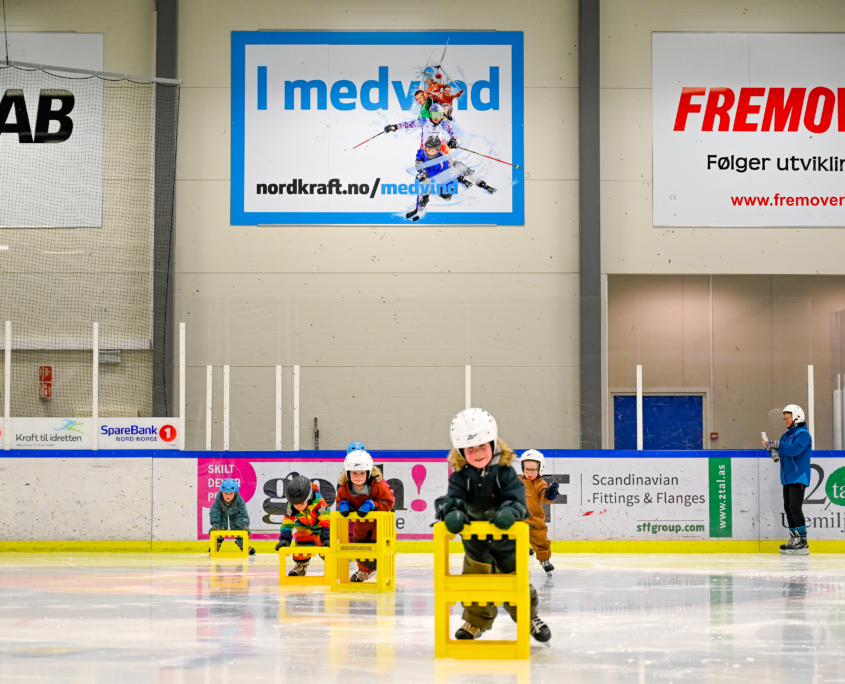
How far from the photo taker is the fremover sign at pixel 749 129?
1504 cm

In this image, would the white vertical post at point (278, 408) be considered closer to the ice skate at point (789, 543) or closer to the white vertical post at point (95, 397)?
the white vertical post at point (95, 397)

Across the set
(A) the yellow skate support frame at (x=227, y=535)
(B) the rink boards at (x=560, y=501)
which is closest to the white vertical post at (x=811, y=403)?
(B) the rink boards at (x=560, y=501)

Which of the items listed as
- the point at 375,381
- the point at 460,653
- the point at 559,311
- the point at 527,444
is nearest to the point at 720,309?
the point at 559,311

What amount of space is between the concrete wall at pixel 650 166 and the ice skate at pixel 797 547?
16.3ft

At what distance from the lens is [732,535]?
11.7 m

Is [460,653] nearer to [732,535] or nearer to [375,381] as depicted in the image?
[732,535]

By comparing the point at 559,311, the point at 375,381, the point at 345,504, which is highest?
the point at 559,311

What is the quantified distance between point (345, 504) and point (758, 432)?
23.2ft

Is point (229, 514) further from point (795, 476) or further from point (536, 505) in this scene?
point (795, 476)

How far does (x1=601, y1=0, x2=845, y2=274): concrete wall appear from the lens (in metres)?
15.0

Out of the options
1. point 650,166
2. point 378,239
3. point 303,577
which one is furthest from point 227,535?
point 650,166

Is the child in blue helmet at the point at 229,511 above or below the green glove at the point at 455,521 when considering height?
below

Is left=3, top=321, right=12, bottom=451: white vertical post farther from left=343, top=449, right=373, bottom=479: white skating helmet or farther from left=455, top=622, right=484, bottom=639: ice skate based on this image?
left=455, top=622, right=484, bottom=639: ice skate

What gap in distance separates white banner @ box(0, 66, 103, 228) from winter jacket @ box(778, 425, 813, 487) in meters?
10.00
